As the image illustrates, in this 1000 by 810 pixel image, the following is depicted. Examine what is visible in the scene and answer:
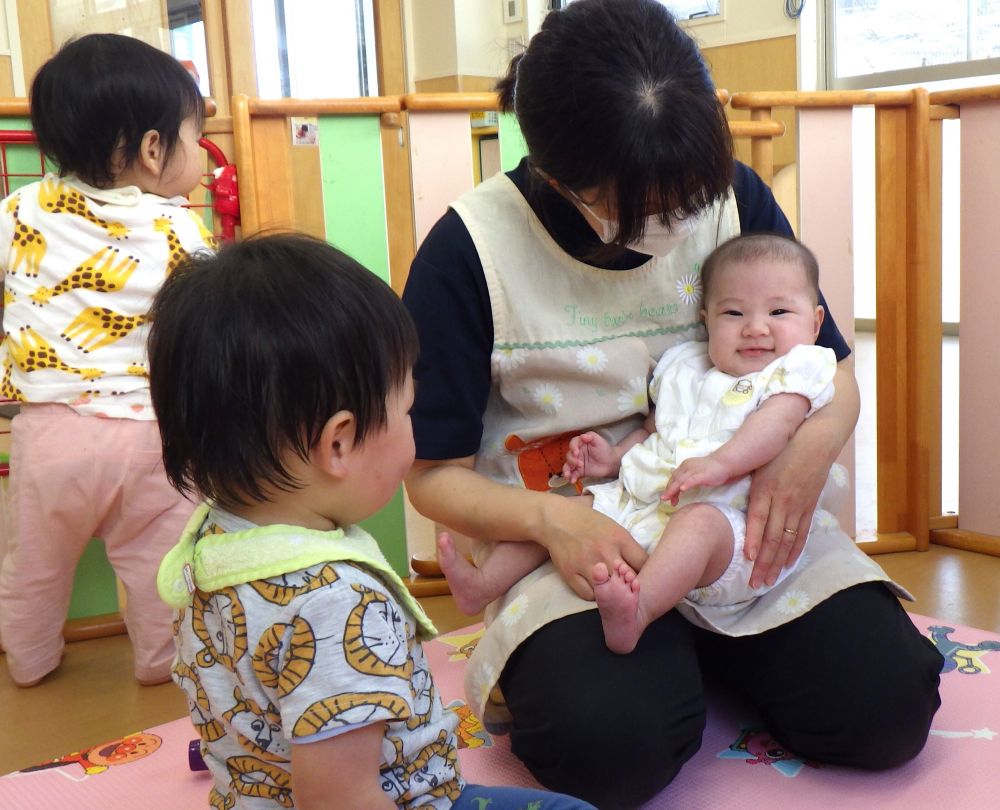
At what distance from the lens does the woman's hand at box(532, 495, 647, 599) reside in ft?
4.02

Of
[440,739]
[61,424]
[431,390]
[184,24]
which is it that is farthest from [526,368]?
[184,24]

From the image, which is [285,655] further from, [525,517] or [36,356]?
[36,356]

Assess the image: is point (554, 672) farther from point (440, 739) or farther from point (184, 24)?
point (184, 24)

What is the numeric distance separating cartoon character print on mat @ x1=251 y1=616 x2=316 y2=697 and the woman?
493 mm

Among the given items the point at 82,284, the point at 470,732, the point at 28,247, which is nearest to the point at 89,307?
the point at 82,284

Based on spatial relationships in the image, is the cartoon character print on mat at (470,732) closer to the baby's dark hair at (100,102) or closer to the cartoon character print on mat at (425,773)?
the cartoon character print on mat at (425,773)

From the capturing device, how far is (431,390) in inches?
52.7

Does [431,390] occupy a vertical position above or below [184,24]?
below

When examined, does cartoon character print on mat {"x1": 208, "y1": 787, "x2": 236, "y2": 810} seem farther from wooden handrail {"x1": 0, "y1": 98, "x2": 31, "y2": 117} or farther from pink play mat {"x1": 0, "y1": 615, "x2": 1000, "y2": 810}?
wooden handrail {"x1": 0, "y1": 98, "x2": 31, "y2": 117}

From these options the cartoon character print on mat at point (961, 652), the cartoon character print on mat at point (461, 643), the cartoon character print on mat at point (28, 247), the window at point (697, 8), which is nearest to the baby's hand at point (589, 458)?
the cartoon character print on mat at point (461, 643)

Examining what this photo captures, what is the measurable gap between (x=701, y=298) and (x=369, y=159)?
93cm

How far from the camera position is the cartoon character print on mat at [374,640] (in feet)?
2.58

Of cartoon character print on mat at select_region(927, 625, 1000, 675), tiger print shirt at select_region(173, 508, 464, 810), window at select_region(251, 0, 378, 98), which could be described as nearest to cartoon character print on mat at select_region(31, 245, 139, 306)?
tiger print shirt at select_region(173, 508, 464, 810)

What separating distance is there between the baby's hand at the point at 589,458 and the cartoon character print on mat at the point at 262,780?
633 mm
